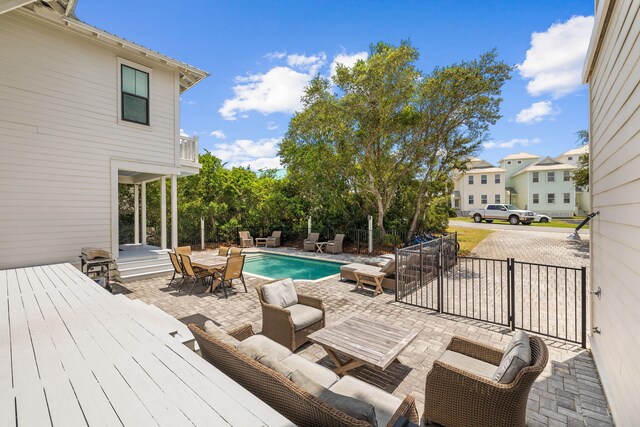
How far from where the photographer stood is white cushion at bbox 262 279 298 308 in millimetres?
4742

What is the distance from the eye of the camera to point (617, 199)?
2.81 metres

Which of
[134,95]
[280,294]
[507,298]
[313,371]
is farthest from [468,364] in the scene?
[134,95]

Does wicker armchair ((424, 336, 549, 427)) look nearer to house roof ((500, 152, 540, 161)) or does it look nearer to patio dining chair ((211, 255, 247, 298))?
patio dining chair ((211, 255, 247, 298))

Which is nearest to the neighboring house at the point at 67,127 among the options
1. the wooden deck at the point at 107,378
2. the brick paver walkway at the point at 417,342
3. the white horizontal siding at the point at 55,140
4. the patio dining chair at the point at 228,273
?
the white horizontal siding at the point at 55,140

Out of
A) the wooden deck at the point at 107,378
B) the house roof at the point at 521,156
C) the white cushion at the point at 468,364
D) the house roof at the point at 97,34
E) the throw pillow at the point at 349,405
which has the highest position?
the house roof at the point at 521,156

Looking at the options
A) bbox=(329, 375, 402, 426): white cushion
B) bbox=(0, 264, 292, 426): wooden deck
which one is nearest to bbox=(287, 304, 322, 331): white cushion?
bbox=(329, 375, 402, 426): white cushion

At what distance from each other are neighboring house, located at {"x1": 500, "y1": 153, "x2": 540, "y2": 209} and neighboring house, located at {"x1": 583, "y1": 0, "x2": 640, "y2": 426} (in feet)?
131

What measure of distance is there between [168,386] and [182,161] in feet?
33.9

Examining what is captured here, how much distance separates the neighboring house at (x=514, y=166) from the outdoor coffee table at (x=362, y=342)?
136 ft

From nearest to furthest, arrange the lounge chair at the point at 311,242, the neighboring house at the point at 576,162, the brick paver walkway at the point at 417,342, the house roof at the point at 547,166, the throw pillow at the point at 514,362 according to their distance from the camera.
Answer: the throw pillow at the point at 514,362 < the brick paver walkway at the point at 417,342 < the lounge chair at the point at 311,242 < the house roof at the point at 547,166 < the neighboring house at the point at 576,162

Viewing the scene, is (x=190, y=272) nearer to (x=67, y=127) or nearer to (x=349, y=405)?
(x=67, y=127)

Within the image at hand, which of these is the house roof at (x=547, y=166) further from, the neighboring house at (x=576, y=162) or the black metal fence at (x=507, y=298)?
the black metal fence at (x=507, y=298)

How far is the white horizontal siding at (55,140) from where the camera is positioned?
7305mm

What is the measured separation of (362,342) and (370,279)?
14.7 ft
